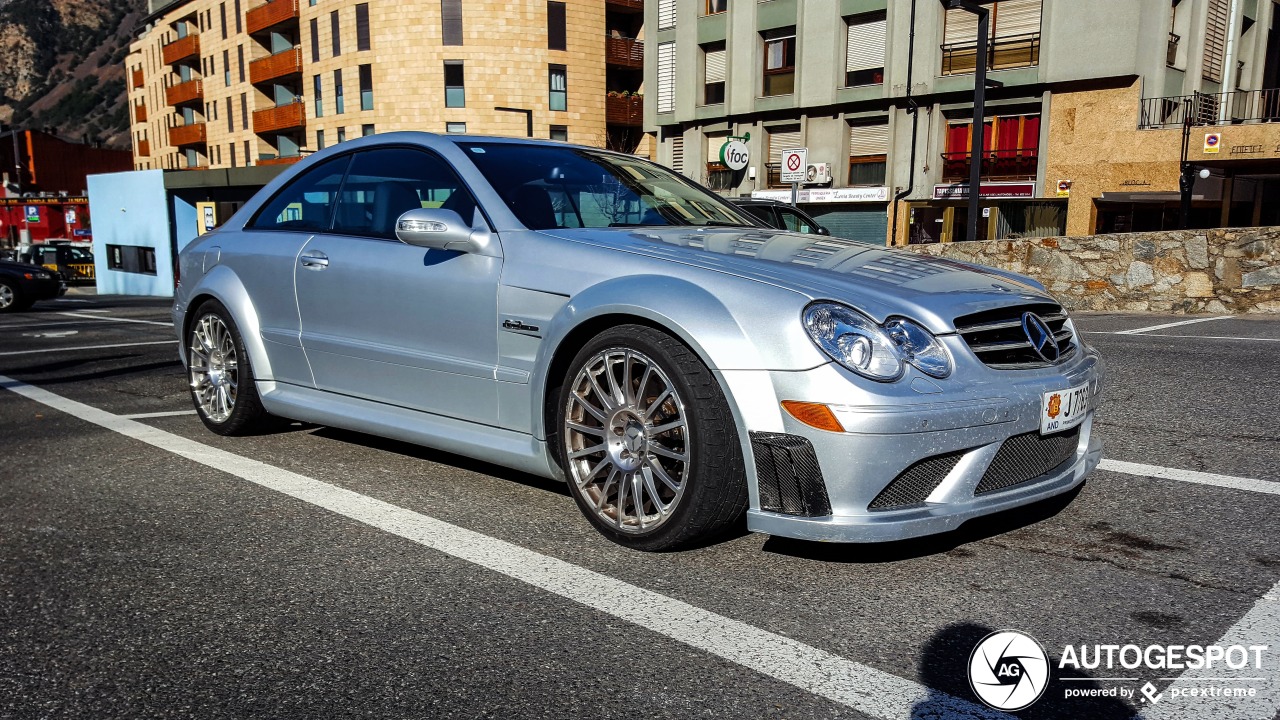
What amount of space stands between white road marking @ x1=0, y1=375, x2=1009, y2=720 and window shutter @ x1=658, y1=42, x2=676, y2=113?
34.2m

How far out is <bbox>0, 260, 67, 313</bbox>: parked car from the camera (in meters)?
21.2

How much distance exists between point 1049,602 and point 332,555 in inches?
84.0

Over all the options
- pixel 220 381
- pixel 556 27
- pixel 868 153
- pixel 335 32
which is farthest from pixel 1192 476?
pixel 335 32

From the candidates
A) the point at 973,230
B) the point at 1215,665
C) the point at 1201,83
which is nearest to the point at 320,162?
the point at 1215,665

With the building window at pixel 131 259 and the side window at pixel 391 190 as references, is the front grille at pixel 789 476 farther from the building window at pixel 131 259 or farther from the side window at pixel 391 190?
the building window at pixel 131 259

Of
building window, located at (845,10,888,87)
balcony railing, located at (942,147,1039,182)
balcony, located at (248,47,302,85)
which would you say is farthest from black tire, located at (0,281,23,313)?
balcony, located at (248,47,302,85)

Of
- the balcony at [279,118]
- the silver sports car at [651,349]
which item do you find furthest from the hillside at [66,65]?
the silver sports car at [651,349]

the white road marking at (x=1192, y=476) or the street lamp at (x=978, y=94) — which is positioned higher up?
the street lamp at (x=978, y=94)

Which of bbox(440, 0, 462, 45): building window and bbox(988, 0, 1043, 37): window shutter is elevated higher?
bbox(440, 0, 462, 45): building window

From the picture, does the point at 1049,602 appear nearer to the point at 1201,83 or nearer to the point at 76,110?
the point at 1201,83

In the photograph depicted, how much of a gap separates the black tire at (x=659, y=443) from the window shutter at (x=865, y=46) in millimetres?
29486

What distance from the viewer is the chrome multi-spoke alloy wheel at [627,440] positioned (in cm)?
306

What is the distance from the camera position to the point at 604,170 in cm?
436

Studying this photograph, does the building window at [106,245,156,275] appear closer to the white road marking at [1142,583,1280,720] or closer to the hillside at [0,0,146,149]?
the white road marking at [1142,583,1280,720]
